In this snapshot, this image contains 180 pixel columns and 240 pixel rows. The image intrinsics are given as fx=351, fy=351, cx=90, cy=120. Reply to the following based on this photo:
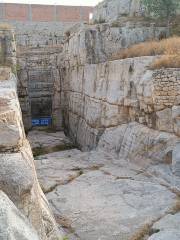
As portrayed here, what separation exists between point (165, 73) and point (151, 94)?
68 cm

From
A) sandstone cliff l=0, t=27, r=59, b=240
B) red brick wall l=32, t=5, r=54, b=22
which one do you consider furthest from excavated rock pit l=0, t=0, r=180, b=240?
red brick wall l=32, t=5, r=54, b=22

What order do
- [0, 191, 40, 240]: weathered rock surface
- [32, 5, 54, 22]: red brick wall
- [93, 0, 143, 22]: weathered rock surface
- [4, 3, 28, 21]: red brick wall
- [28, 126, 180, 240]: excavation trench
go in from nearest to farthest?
1. [0, 191, 40, 240]: weathered rock surface
2. [28, 126, 180, 240]: excavation trench
3. [93, 0, 143, 22]: weathered rock surface
4. [4, 3, 28, 21]: red brick wall
5. [32, 5, 54, 22]: red brick wall

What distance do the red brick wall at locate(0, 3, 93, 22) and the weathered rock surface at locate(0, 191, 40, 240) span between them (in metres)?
33.1

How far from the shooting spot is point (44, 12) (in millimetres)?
35812

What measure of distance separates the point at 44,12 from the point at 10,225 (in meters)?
35.0

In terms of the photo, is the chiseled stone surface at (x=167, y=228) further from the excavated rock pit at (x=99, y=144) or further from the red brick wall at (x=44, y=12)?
the red brick wall at (x=44, y=12)

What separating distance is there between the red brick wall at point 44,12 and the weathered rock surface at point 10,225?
33.1 meters

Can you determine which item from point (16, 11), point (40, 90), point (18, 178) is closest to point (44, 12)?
point (16, 11)

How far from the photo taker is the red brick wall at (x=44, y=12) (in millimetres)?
34500

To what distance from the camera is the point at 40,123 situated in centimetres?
2041

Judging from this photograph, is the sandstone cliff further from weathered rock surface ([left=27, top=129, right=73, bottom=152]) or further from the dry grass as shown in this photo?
weathered rock surface ([left=27, top=129, right=73, bottom=152])

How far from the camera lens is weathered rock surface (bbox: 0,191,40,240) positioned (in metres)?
3.04

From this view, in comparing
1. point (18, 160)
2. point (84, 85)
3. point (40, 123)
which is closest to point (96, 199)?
point (18, 160)

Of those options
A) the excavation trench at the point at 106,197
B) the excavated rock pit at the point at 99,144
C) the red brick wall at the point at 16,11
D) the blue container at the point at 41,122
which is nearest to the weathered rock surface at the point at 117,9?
the excavated rock pit at the point at 99,144
